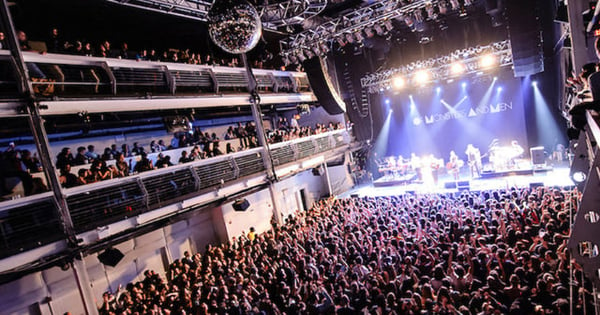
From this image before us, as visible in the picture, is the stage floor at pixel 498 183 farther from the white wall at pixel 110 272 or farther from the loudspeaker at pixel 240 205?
the white wall at pixel 110 272

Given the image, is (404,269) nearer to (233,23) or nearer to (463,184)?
(233,23)

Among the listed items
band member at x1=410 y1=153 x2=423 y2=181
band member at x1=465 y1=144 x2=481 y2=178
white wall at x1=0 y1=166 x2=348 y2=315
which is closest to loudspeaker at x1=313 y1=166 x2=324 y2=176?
white wall at x1=0 y1=166 x2=348 y2=315

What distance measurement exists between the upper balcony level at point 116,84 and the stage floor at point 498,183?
830 centimetres

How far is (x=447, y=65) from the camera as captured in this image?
1617 cm

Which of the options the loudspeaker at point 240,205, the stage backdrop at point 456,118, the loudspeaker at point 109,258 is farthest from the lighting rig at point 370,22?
the loudspeaker at point 109,258

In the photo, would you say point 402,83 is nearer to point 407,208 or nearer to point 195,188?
point 407,208

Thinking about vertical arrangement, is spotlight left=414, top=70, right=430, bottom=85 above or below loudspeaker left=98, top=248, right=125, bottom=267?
above

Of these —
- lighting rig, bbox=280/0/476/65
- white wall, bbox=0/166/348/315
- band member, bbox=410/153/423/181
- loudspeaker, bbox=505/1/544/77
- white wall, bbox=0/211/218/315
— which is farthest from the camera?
band member, bbox=410/153/423/181

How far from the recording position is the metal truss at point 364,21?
37.6ft

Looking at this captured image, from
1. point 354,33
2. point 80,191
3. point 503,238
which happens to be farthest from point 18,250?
point 354,33

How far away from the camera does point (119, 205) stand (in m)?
8.70

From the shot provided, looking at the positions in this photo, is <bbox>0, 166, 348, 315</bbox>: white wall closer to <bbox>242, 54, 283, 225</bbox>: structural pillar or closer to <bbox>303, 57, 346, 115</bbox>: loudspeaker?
<bbox>242, 54, 283, 225</bbox>: structural pillar

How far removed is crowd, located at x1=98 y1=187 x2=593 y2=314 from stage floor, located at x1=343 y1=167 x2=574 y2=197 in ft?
11.4

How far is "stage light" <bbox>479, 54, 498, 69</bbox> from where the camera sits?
15.4 meters
